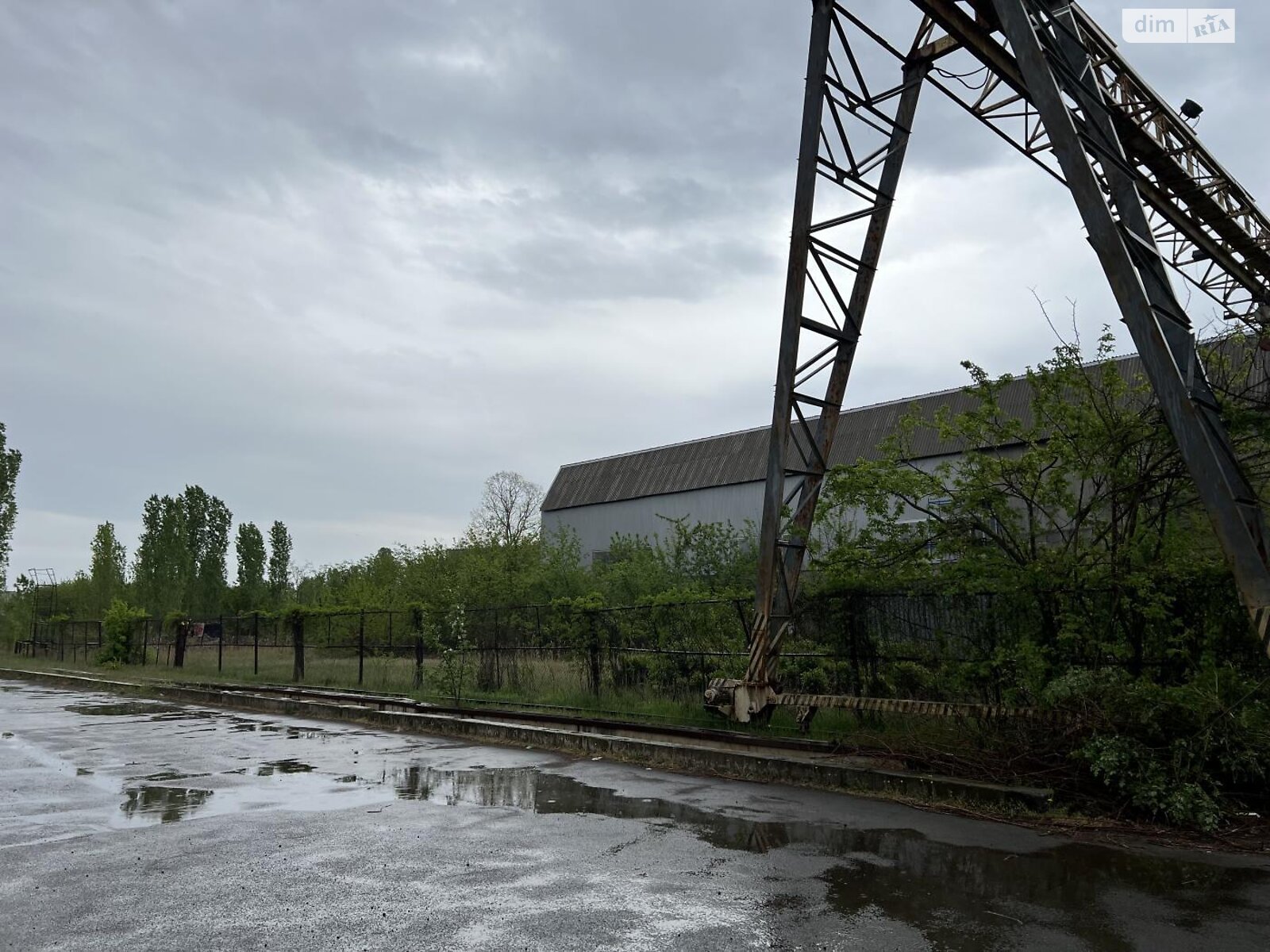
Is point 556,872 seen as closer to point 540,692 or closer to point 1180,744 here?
point 1180,744

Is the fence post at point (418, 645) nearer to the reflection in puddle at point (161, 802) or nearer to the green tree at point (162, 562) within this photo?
the reflection in puddle at point (161, 802)

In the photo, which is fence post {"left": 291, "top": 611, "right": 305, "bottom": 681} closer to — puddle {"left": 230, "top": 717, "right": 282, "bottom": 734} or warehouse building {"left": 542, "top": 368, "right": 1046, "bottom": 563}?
puddle {"left": 230, "top": 717, "right": 282, "bottom": 734}

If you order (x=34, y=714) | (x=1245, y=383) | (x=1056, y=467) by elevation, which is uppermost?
(x=1245, y=383)

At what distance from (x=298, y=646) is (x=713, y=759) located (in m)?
19.8

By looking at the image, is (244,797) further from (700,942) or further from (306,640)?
(306,640)

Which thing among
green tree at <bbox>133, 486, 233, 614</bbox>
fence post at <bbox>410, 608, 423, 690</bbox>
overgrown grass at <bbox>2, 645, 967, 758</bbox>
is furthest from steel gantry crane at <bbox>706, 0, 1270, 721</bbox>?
green tree at <bbox>133, 486, 233, 614</bbox>

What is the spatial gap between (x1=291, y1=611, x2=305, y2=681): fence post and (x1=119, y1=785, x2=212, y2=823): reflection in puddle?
18196 millimetres

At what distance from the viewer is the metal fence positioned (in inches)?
407

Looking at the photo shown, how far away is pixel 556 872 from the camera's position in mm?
6605

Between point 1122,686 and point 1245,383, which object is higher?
point 1245,383

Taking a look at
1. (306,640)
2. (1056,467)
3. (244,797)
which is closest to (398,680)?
(306,640)

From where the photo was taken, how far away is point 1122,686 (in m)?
9.11

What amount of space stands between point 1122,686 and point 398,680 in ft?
62.7

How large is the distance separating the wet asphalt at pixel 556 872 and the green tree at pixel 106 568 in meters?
52.5
